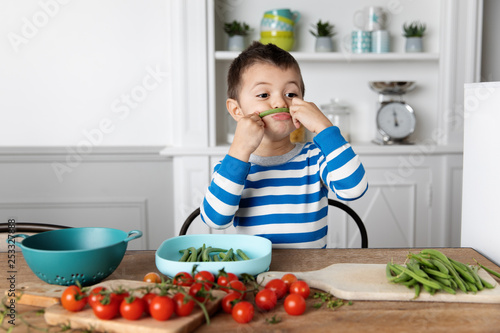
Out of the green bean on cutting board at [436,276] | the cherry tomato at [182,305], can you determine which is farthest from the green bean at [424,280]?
the cherry tomato at [182,305]

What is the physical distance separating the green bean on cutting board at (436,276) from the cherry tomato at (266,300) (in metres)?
0.27

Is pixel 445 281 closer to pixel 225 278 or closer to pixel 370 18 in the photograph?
pixel 225 278

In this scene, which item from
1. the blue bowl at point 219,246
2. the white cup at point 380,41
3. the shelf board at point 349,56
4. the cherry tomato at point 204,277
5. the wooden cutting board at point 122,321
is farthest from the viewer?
the white cup at point 380,41

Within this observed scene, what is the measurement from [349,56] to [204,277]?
2.02m

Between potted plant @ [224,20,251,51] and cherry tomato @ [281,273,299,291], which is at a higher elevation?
potted plant @ [224,20,251,51]

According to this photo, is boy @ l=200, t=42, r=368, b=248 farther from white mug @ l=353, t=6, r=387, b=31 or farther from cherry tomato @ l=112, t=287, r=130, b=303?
white mug @ l=353, t=6, r=387, b=31

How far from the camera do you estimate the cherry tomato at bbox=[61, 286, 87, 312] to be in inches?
33.9

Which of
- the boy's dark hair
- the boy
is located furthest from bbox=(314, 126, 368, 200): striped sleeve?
the boy's dark hair

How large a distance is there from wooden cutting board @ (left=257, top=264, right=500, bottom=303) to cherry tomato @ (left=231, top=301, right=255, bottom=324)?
174 millimetres

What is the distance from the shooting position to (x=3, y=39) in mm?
2732

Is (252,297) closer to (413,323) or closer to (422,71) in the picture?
(413,323)

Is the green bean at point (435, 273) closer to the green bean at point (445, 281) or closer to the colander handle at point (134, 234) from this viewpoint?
the green bean at point (445, 281)

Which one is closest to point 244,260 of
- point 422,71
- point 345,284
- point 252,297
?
point 252,297

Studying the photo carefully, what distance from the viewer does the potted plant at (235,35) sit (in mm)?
2736
